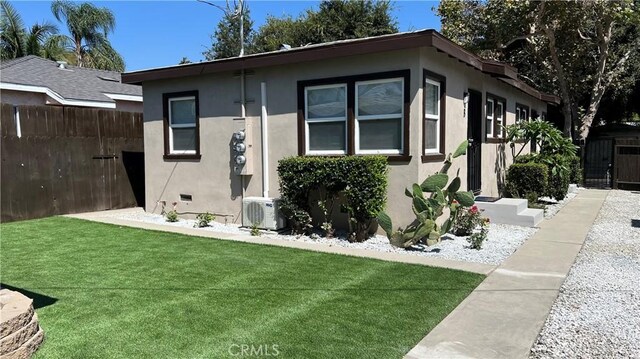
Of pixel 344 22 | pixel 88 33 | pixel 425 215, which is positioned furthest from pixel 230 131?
pixel 88 33

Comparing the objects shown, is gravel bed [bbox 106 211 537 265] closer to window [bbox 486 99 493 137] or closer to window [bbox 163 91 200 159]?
window [bbox 163 91 200 159]

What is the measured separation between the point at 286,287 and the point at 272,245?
7.34ft

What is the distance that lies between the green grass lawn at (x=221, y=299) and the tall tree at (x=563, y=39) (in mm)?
13718

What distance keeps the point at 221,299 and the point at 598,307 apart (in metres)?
3.69

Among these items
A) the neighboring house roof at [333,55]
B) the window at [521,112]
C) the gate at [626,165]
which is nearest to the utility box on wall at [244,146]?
the neighboring house roof at [333,55]

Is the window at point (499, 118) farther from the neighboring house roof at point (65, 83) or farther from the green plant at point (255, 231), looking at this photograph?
the neighboring house roof at point (65, 83)

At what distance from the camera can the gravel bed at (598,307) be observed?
3.61 m

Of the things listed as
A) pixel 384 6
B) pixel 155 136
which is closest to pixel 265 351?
pixel 155 136

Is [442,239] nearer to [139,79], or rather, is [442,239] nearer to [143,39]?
[139,79]

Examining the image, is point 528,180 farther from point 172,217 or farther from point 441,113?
point 172,217

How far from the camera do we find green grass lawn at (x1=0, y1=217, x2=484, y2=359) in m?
3.57

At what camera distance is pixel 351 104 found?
785cm

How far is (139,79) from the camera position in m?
10.3
